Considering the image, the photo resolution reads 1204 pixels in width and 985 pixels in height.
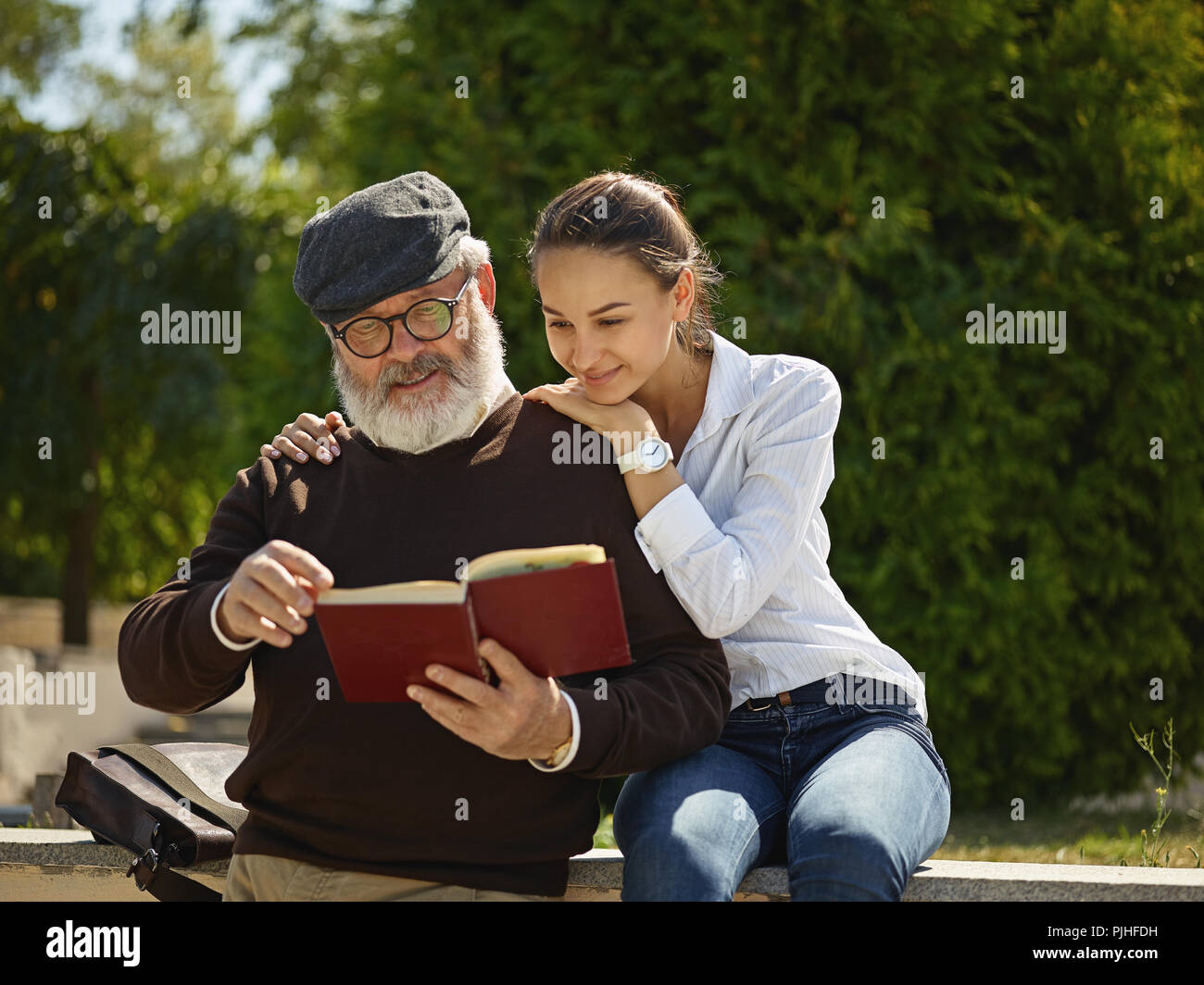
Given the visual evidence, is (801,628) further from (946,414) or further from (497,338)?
(946,414)

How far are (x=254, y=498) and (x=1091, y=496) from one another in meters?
3.66

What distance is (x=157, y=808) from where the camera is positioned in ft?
9.91

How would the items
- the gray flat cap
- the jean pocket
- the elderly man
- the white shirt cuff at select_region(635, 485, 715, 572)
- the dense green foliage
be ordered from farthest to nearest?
the dense green foliage
the jean pocket
the gray flat cap
the white shirt cuff at select_region(635, 485, 715, 572)
the elderly man

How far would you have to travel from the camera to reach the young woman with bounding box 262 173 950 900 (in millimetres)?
2535

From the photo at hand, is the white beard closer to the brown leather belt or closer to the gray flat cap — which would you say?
the gray flat cap

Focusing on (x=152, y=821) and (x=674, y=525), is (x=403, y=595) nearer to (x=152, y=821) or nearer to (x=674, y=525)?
(x=674, y=525)

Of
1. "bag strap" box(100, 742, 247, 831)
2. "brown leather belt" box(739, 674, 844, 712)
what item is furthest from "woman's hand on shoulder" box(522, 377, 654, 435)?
"bag strap" box(100, 742, 247, 831)

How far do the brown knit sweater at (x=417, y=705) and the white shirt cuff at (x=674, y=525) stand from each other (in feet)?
0.32

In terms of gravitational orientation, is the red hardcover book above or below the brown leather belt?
above

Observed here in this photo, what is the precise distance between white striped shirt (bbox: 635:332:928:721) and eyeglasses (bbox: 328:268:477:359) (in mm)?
666

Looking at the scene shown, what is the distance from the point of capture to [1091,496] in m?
5.14

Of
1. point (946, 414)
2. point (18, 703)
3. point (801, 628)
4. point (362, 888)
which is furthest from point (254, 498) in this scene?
point (18, 703)

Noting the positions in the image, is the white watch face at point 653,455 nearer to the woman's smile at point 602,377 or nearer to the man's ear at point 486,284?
the woman's smile at point 602,377

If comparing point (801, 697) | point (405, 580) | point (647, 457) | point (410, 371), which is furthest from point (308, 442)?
point (801, 697)
